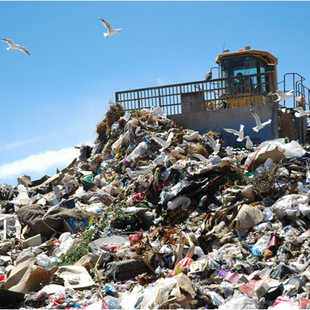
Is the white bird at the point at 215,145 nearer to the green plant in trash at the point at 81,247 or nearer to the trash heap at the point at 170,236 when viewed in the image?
the trash heap at the point at 170,236

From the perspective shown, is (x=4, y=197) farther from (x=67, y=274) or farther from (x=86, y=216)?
(x=67, y=274)

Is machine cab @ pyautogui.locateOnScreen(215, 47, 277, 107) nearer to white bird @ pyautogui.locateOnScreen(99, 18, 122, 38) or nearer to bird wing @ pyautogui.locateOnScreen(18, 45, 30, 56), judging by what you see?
white bird @ pyautogui.locateOnScreen(99, 18, 122, 38)

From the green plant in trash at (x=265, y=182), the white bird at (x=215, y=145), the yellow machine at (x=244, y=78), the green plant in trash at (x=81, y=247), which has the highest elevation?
the yellow machine at (x=244, y=78)

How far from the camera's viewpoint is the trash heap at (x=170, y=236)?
5047 millimetres

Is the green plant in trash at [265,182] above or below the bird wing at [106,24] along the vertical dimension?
below

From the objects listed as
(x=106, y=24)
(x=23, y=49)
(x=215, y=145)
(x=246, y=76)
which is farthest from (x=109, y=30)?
(x=246, y=76)

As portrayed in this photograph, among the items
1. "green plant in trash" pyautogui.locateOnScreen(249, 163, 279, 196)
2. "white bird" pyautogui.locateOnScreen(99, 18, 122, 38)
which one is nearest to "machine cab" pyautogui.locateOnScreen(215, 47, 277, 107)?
"white bird" pyautogui.locateOnScreen(99, 18, 122, 38)

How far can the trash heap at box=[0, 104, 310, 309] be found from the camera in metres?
5.05

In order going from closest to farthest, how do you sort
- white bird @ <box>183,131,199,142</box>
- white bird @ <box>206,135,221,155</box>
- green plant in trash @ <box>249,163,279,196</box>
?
green plant in trash @ <box>249,163,279,196</box>, white bird @ <box>206,135,221,155</box>, white bird @ <box>183,131,199,142</box>

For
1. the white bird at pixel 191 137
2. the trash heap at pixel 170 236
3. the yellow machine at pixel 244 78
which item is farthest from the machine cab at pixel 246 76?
the trash heap at pixel 170 236

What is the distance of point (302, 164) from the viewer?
7.92m

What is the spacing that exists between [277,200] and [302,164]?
1.24m

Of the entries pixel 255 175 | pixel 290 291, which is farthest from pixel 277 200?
pixel 290 291

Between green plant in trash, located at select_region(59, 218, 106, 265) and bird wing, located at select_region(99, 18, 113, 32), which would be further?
bird wing, located at select_region(99, 18, 113, 32)
